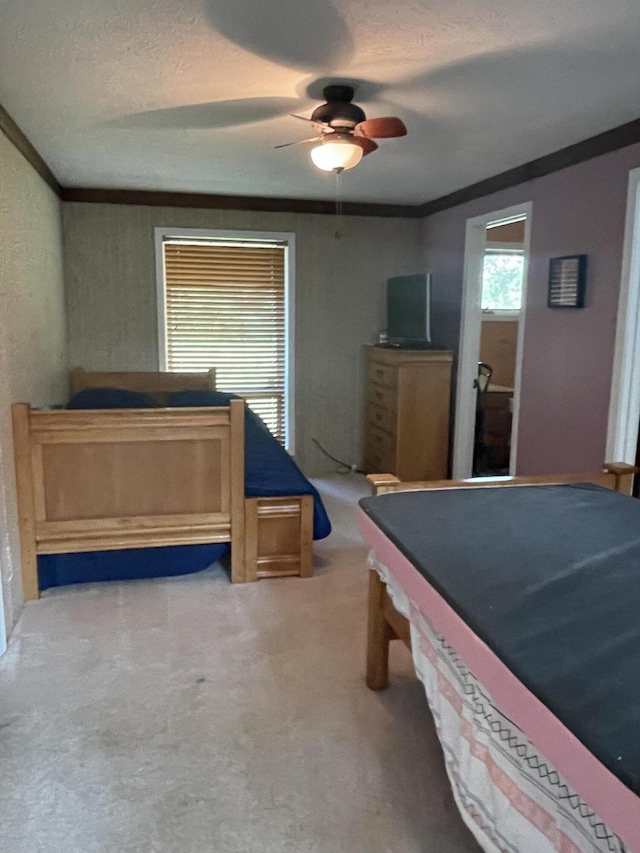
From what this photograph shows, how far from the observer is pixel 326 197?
5062 mm

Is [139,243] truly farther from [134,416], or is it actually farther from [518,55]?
[518,55]

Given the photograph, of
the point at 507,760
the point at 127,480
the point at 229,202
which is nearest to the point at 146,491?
the point at 127,480

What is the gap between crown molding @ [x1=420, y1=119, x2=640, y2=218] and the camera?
3.00 m

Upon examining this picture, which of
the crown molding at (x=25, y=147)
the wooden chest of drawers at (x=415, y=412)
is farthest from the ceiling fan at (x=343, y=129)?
the wooden chest of drawers at (x=415, y=412)

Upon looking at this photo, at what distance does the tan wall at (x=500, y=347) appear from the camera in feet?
19.0

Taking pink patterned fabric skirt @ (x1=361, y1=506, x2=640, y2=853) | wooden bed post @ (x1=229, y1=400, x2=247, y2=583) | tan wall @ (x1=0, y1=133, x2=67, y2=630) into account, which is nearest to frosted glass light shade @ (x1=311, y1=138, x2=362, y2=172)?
wooden bed post @ (x1=229, y1=400, x2=247, y2=583)

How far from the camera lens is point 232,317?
529cm

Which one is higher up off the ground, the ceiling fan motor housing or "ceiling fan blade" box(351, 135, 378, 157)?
the ceiling fan motor housing

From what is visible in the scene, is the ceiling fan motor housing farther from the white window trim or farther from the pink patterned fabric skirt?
the white window trim

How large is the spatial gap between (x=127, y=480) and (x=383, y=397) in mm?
2467

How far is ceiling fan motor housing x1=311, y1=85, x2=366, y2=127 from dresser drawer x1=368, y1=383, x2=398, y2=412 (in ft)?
7.89

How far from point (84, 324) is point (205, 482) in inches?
95.3

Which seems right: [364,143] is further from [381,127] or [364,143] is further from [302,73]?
[302,73]

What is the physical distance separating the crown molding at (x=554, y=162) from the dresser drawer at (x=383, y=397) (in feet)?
4.79
